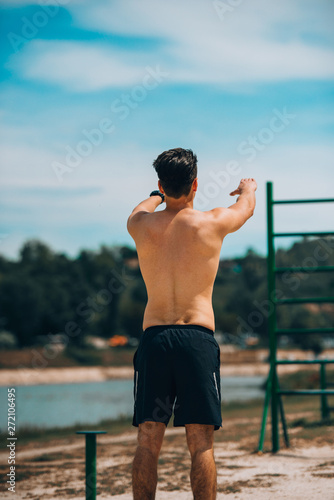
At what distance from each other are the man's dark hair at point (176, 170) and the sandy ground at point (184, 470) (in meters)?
2.18

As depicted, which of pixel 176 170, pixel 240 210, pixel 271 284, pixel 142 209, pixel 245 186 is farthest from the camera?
pixel 271 284

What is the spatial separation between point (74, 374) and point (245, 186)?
59.5 m

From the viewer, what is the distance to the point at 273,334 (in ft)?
22.5

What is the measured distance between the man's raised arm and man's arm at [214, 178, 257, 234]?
393mm

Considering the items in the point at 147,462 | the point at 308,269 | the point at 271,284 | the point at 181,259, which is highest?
the point at 308,269

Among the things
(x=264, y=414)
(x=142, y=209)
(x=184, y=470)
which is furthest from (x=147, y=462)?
(x=264, y=414)

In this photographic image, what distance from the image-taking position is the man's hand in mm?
3660

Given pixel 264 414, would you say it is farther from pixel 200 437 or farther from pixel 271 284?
pixel 200 437

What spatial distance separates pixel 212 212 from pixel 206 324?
56cm

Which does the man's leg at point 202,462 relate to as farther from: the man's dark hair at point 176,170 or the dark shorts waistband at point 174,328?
the man's dark hair at point 176,170

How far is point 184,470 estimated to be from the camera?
5.55 metres

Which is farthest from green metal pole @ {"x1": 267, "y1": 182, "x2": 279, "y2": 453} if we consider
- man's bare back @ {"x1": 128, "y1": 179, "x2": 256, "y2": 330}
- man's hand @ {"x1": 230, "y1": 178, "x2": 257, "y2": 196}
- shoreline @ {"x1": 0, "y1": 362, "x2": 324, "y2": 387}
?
shoreline @ {"x1": 0, "y1": 362, "x2": 324, "y2": 387}

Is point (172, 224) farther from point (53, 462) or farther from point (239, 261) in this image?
point (239, 261)

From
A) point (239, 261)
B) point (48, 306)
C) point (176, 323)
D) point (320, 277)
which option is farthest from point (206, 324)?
point (239, 261)
